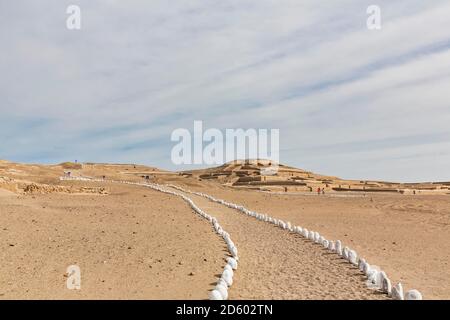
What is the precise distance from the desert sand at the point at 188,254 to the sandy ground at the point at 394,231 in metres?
0.05

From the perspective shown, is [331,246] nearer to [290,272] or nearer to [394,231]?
[290,272]

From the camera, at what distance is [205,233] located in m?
20.2

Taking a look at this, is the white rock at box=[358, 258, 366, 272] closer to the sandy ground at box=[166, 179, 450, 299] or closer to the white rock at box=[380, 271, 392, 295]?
the sandy ground at box=[166, 179, 450, 299]

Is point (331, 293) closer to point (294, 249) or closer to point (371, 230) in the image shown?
point (294, 249)

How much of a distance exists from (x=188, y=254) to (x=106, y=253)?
2.74m

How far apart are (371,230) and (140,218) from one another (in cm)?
1230

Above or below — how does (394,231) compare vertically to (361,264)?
below

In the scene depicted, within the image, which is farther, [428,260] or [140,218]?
[140,218]

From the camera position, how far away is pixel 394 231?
958 inches

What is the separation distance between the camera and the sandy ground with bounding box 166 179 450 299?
47.0 ft

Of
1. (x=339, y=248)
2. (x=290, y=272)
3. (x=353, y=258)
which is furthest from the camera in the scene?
(x=339, y=248)

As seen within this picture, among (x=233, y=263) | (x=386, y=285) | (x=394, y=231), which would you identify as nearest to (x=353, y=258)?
(x=386, y=285)
